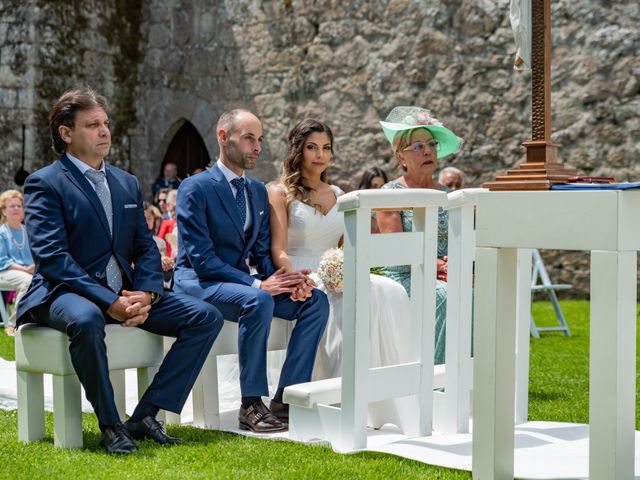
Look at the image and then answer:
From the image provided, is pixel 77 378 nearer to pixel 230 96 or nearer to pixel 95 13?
pixel 230 96

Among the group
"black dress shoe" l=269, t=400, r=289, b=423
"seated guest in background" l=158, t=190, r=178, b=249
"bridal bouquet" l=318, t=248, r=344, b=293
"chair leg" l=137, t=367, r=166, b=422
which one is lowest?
"black dress shoe" l=269, t=400, r=289, b=423

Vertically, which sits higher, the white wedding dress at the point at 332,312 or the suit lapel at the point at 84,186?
the suit lapel at the point at 84,186

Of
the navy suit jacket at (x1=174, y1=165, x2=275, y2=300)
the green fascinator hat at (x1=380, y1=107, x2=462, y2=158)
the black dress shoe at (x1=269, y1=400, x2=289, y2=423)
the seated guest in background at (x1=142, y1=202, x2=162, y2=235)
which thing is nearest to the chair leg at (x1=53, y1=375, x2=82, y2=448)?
the navy suit jacket at (x1=174, y1=165, x2=275, y2=300)

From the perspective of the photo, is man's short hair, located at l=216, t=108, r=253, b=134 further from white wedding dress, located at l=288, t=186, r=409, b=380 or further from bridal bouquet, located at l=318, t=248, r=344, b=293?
bridal bouquet, located at l=318, t=248, r=344, b=293

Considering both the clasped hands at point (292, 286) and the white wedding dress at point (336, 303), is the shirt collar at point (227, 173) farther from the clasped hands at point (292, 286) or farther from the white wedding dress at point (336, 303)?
the clasped hands at point (292, 286)

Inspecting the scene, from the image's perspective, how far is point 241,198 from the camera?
4848 millimetres

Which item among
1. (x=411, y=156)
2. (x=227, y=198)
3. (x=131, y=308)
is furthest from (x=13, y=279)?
(x=131, y=308)

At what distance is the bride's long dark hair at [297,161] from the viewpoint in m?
4.99

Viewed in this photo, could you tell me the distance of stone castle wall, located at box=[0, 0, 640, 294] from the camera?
399 inches

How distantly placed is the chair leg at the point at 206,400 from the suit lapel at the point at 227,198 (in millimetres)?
626

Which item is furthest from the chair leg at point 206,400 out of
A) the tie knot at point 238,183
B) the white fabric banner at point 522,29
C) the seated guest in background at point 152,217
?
the seated guest in background at point 152,217

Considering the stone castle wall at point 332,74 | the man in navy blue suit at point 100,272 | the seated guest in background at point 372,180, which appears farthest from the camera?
the stone castle wall at point 332,74

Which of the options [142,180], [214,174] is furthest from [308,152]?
[142,180]

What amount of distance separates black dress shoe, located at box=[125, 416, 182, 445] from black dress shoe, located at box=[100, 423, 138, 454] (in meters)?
0.16
